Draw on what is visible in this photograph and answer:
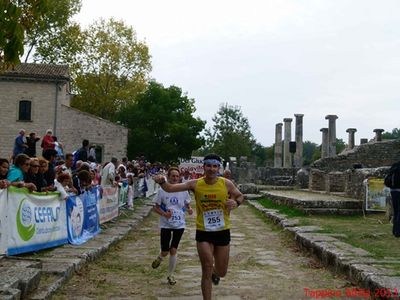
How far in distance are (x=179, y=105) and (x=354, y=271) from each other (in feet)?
136

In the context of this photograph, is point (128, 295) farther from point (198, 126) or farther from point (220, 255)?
point (198, 126)

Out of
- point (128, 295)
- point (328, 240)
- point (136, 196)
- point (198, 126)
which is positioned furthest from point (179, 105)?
point (128, 295)

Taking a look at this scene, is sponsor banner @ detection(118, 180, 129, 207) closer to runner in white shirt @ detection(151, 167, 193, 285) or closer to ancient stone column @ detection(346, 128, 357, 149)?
runner in white shirt @ detection(151, 167, 193, 285)

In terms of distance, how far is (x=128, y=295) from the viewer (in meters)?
7.00

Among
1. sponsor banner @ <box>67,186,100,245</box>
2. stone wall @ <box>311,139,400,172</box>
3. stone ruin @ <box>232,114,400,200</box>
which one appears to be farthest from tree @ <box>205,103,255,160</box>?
sponsor banner @ <box>67,186,100,245</box>

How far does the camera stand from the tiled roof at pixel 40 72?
39500mm

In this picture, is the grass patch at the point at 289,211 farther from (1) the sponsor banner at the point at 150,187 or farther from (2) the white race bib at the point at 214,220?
(2) the white race bib at the point at 214,220

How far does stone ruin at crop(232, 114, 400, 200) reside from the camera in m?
19.0

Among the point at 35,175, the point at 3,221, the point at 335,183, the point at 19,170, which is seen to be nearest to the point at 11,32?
the point at 3,221

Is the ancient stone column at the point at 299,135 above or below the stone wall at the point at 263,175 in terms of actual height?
above

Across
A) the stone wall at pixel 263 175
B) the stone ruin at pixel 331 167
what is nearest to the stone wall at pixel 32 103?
the stone wall at pixel 263 175

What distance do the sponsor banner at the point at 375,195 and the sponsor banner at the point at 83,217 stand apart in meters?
7.78

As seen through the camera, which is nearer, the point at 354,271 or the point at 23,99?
the point at 354,271

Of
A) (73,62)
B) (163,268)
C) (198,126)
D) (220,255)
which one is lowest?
(163,268)
